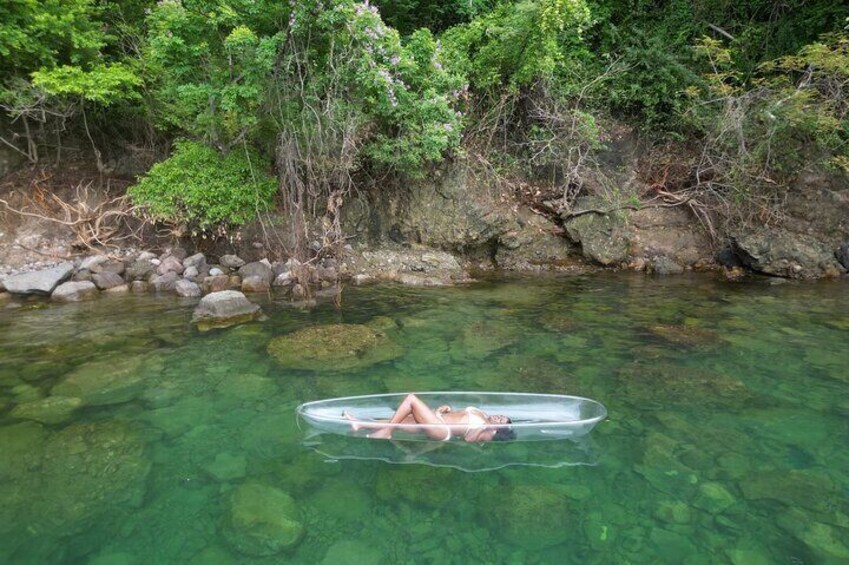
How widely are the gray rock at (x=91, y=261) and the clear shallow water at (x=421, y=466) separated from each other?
5.41ft

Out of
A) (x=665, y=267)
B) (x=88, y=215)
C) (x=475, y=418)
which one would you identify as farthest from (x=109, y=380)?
(x=665, y=267)

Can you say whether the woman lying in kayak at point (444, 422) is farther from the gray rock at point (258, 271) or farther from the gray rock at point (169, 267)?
the gray rock at point (169, 267)

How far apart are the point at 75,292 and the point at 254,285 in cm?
299

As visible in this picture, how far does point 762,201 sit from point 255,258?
37.4ft

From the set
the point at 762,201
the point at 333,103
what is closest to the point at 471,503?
the point at 333,103

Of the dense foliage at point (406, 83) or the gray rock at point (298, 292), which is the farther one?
the gray rock at point (298, 292)

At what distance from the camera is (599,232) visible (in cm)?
1183

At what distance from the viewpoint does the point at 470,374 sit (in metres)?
6.34

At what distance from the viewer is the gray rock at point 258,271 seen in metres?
9.74

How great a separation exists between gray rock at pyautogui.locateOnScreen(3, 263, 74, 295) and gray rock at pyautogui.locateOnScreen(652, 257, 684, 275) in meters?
12.0

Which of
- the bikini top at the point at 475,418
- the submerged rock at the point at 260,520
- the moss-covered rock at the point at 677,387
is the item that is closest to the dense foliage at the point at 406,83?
the bikini top at the point at 475,418

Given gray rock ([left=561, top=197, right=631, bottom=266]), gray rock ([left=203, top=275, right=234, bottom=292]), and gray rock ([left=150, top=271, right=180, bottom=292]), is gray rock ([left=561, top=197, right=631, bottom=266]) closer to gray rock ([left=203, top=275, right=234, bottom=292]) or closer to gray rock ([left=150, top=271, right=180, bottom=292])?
gray rock ([left=203, top=275, right=234, bottom=292])

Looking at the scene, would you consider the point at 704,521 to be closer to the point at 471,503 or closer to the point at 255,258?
the point at 471,503

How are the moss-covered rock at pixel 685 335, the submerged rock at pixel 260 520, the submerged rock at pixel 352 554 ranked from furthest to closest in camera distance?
the moss-covered rock at pixel 685 335, the submerged rock at pixel 260 520, the submerged rock at pixel 352 554
